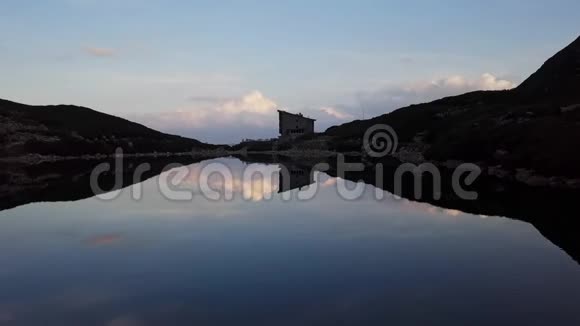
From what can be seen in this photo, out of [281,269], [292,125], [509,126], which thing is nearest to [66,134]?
[292,125]

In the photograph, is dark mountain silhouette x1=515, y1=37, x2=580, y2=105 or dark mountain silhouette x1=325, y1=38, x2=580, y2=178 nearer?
dark mountain silhouette x1=325, y1=38, x2=580, y2=178

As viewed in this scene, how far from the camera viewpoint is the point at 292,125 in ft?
591

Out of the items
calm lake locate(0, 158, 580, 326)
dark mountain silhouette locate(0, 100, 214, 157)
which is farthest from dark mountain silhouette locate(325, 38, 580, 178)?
dark mountain silhouette locate(0, 100, 214, 157)

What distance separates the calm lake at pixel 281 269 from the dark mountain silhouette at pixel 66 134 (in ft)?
326

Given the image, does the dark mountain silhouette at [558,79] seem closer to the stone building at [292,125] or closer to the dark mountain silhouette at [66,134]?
the stone building at [292,125]

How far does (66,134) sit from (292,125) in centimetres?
7420

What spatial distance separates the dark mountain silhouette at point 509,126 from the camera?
6119 cm

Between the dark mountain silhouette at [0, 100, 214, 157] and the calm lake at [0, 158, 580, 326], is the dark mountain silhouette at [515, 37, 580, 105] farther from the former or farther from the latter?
the dark mountain silhouette at [0, 100, 214, 157]

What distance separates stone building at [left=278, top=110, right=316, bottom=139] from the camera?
7029 inches

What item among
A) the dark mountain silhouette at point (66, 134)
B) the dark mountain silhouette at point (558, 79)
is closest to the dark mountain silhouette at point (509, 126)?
the dark mountain silhouette at point (558, 79)

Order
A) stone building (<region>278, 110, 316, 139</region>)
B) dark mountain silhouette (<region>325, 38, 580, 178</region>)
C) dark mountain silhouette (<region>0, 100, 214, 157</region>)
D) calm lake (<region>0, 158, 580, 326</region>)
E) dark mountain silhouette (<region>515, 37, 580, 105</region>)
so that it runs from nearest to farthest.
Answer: calm lake (<region>0, 158, 580, 326</region>) < dark mountain silhouette (<region>325, 38, 580, 178</region>) < dark mountain silhouette (<region>515, 37, 580, 105</region>) < dark mountain silhouette (<region>0, 100, 214, 157</region>) < stone building (<region>278, 110, 316, 139</region>)

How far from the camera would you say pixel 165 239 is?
30.0 metres

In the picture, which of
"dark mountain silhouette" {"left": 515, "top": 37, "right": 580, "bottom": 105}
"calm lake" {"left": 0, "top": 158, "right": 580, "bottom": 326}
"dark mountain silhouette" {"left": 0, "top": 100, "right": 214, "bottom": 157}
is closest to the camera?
"calm lake" {"left": 0, "top": 158, "right": 580, "bottom": 326}

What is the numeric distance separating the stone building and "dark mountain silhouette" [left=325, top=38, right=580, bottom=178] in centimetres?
1090
